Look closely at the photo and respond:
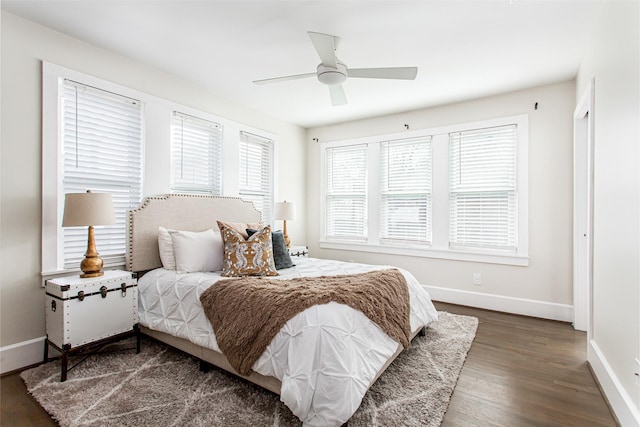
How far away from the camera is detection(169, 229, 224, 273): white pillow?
2885 millimetres

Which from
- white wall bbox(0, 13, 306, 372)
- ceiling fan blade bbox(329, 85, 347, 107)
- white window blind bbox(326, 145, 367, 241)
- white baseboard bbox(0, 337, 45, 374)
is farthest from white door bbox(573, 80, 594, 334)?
white baseboard bbox(0, 337, 45, 374)

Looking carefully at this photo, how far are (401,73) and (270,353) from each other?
227 cm

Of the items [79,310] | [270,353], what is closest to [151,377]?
[79,310]

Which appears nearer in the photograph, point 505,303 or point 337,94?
point 337,94

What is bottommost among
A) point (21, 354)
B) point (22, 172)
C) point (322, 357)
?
point (21, 354)

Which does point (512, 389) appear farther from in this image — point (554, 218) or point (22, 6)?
point (22, 6)

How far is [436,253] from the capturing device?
427cm

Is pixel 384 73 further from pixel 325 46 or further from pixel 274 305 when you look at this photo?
pixel 274 305

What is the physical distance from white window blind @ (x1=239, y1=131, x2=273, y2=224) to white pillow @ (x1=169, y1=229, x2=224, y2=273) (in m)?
1.33

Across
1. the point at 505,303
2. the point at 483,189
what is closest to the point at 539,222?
the point at 483,189

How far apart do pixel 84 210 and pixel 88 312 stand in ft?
2.52

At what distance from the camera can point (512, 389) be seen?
215 centimetres

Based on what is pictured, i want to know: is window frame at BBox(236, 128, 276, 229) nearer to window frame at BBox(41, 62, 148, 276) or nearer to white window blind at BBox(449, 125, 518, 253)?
window frame at BBox(41, 62, 148, 276)

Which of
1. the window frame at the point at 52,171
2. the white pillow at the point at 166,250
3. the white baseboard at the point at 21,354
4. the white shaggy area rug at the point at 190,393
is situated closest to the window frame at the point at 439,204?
the white shaggy area rug at the point at 190,393
